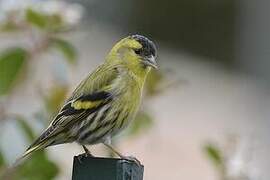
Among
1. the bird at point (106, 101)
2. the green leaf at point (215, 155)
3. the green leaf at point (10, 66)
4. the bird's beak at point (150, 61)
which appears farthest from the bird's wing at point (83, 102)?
the green leaf at point (215, 155)

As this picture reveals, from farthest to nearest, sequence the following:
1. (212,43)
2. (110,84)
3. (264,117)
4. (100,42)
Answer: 1. (212,43)
2. (100,42)
3. (264,117)
4. (110,84)

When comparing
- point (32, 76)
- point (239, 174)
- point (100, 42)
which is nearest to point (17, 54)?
point (32, 76)

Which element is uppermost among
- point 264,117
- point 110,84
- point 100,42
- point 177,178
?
point 100,42

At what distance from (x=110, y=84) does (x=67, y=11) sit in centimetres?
35

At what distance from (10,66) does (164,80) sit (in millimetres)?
658

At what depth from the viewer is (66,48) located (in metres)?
4.39

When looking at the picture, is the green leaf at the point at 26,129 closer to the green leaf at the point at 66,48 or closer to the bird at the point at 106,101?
the bird at the point at 106,101

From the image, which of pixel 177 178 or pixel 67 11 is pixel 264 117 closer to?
pixel 177 178

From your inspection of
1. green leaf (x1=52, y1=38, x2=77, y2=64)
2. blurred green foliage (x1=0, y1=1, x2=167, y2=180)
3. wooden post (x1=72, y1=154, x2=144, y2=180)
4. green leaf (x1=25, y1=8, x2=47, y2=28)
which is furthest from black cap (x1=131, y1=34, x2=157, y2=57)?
wooden post (x1=72, y1=154, x2=144, y2=180)

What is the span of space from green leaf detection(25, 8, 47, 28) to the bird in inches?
11.3

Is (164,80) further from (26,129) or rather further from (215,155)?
(26,129)

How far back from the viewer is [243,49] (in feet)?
50.9

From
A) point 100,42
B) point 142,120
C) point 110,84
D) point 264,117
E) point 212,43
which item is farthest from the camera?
point 212,43

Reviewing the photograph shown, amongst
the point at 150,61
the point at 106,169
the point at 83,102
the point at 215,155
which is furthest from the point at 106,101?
the point at 106,169
